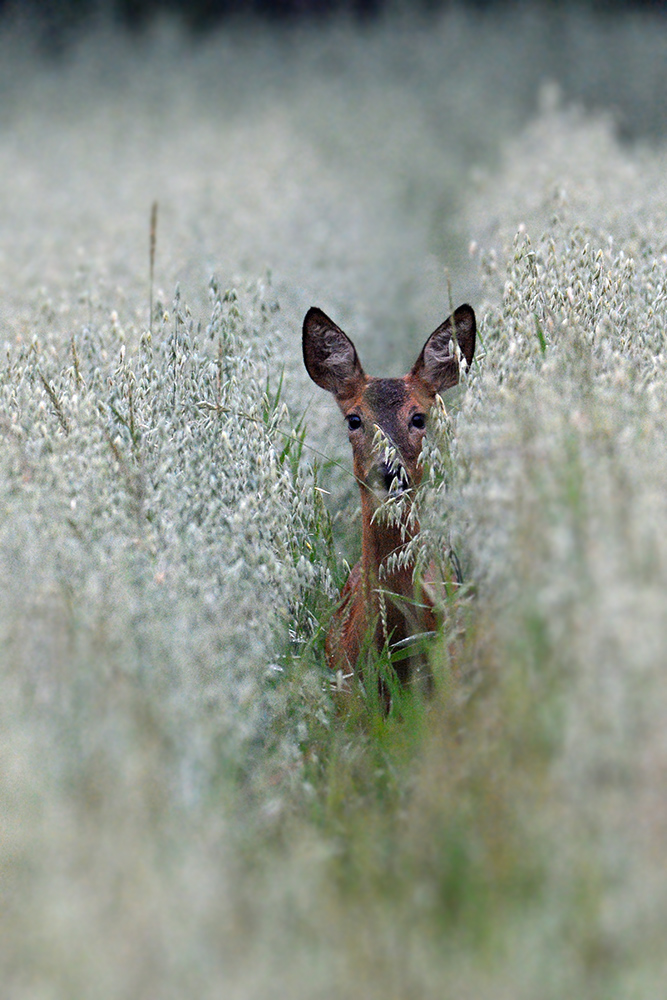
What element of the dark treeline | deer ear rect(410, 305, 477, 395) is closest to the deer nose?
deer ear rect(410, 305, 477, 395)

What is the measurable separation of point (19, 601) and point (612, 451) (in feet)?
5.93

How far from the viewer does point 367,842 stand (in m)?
3.07

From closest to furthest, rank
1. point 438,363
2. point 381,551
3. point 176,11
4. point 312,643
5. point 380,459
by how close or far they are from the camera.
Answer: point 380,459
point 312,643
point 381,551
point 438,363
point 176,11

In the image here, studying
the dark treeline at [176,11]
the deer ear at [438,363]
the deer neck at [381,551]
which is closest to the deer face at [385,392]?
the deer ear at [438,363]

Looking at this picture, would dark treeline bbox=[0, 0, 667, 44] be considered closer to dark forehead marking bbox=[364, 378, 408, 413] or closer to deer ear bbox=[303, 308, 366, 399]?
deer ear bbox=[303, 308, 366, 399]

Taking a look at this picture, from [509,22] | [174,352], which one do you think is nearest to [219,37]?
[509,22]

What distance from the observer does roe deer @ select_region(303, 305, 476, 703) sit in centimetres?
489

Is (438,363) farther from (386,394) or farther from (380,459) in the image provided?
(380,459)

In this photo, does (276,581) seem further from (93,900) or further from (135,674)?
(93,900)

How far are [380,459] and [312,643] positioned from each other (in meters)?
0.84

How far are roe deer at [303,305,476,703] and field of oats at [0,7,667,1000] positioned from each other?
6.5 inches

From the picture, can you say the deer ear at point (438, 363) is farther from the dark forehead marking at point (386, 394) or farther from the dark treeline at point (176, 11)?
the dark treeline at point (176, 11)

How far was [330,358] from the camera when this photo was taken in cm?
566

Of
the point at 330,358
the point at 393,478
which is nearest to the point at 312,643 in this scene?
the point at 393,478
